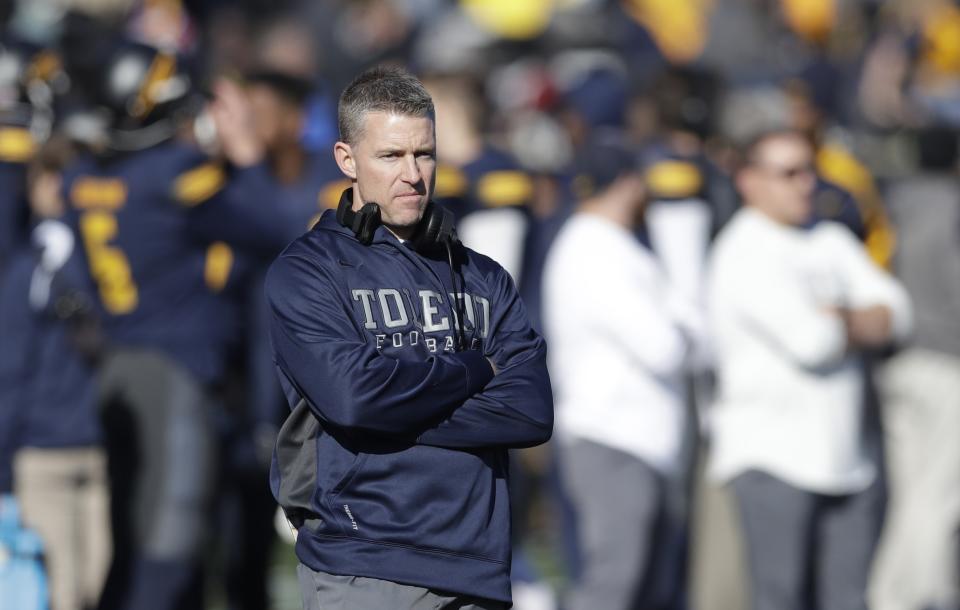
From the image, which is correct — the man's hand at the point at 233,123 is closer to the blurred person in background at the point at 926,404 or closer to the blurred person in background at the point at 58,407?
the blurred person in background at the point at 58,407

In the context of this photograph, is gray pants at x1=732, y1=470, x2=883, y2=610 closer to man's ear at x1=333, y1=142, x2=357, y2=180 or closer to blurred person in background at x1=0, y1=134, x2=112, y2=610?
blurred person in background at x1=0, y1=134, x2=112, y2=610

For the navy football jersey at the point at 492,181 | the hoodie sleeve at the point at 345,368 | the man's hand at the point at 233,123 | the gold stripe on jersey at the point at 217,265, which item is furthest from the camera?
the navy football jersey at the point at 492,181

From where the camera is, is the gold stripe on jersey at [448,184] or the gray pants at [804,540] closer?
the gray pants at [804,540]

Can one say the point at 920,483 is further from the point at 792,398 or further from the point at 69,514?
the point at 69,514

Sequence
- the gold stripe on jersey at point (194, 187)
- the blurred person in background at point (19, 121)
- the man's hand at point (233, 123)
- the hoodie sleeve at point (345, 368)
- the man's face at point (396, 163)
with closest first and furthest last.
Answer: the hoodie sleeve at point (345, 368), the man's face at point (396, 163), the gold stripe on jersey at point (194, 187), the man's hand at point (233, 123), the blurred person in background at point (19, 121)

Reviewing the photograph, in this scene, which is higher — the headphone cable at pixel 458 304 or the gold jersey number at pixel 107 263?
the headphone cable at pixel 458 304

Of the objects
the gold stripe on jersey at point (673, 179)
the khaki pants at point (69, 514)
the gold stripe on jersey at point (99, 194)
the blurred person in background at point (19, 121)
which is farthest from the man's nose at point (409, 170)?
the gold stripe on jersey at point (673, 179)

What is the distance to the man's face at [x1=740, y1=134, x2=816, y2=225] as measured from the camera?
6.19 m

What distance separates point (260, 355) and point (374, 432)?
3114 millimetres

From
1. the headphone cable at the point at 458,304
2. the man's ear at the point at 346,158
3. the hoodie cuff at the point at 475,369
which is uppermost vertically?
the man's ear at the point at 346,158

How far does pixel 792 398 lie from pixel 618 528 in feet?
3.02

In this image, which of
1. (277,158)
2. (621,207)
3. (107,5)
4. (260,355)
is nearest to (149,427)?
(260,355)

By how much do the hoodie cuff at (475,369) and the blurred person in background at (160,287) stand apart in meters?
2.54

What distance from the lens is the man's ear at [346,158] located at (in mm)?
3914
